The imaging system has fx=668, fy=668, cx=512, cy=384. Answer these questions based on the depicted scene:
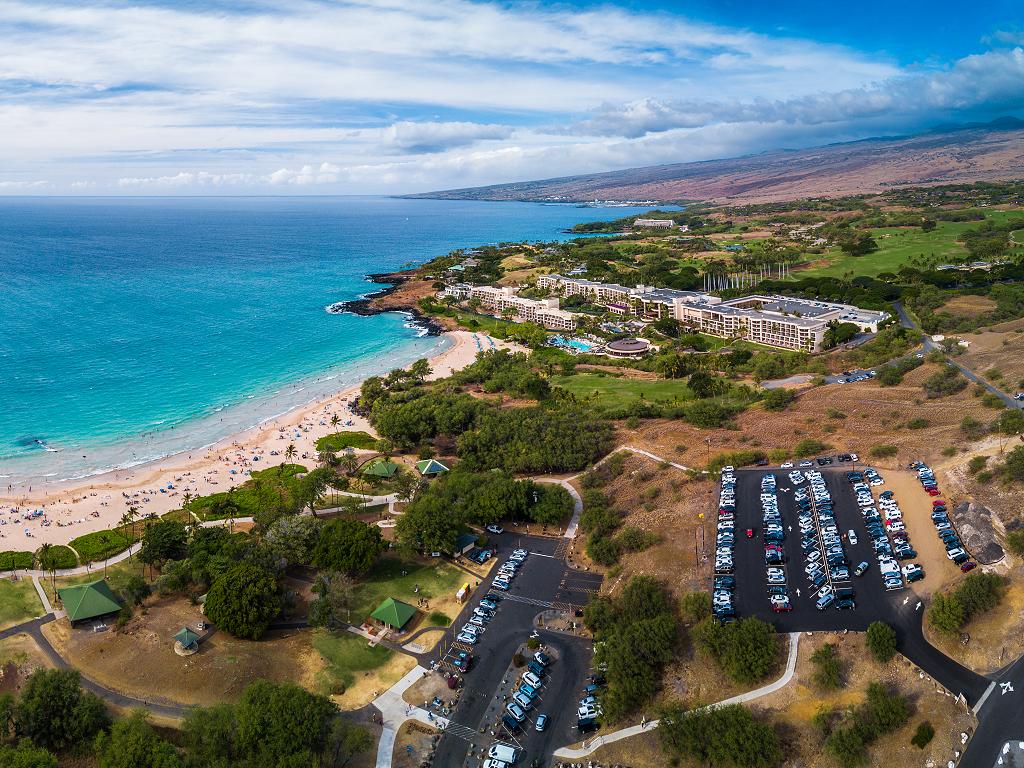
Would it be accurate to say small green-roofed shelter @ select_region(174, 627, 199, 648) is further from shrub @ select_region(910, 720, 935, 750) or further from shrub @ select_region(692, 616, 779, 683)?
shrub @ select_region(910, 720, 935, 750)

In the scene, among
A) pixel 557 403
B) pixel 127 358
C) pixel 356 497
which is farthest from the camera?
pixel 127 358

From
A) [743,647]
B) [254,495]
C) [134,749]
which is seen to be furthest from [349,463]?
[743,647]

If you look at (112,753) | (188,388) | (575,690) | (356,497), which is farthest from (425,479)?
(188,388)

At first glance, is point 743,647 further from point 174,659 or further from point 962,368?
point 962,368

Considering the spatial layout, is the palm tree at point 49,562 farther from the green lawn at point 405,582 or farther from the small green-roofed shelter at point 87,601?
the green lawn at point 405,582

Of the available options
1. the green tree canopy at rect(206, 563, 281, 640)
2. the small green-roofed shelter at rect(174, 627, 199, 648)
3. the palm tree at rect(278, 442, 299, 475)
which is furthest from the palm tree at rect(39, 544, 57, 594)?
the palm tree at rect(278, 442, 299, 475)

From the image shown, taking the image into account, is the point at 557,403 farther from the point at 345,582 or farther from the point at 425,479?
the point at 345,582

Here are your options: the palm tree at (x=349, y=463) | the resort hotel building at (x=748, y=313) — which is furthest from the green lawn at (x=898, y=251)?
the palm tree at (x=349, y=463)
